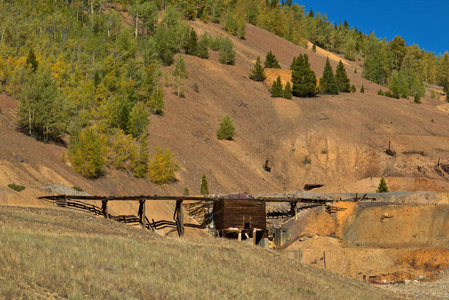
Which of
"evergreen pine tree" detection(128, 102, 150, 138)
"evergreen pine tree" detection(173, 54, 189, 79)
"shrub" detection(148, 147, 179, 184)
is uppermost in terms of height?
"evergreen pine tree" detection(173, 54, 189, 79)

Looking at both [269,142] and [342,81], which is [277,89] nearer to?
[269,142]

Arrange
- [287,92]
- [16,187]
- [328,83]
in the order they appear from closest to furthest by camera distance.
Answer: [16,187], [287,92], [328,83]

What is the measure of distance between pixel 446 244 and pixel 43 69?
4941 centimetres

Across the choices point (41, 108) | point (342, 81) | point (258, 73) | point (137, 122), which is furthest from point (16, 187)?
point (342, 81)

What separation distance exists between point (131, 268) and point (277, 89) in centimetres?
8206

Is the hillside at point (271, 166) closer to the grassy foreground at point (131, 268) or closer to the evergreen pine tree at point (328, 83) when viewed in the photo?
the grassy foreground at point (131, 268)

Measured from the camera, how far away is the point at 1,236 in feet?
66.1

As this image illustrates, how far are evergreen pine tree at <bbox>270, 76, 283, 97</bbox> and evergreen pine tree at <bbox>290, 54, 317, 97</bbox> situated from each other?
4.31 metres

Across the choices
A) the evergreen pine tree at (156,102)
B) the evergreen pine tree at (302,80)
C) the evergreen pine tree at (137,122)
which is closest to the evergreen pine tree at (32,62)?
the evergreen pine tree at (137,122)

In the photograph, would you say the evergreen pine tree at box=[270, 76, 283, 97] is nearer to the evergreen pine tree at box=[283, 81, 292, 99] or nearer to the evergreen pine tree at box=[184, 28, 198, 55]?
the evergreen pine tree at box=[283, 81, 292, 99]

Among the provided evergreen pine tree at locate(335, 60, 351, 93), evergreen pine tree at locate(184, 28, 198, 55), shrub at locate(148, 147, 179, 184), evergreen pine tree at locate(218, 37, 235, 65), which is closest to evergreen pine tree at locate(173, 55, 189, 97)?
evergreen pine tree at locate(184, 28, 198, 55)

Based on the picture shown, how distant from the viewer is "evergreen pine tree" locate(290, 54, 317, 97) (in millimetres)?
102500

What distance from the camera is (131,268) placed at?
20.3m

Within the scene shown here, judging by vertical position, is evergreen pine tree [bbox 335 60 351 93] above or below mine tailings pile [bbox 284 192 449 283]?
above
